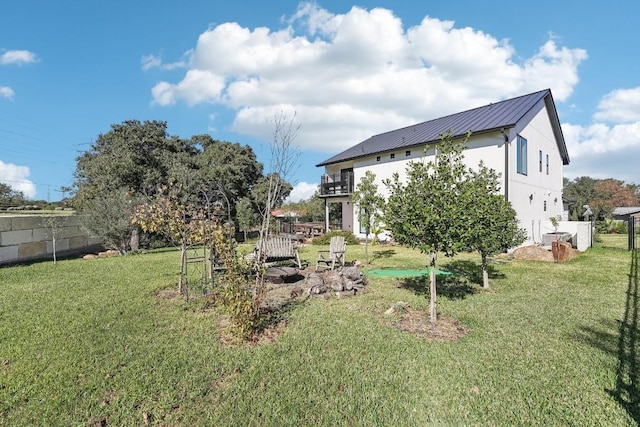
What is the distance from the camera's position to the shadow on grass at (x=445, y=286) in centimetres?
691

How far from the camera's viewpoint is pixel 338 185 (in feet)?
74.4

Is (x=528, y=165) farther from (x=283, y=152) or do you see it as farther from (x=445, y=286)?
(x=283, y=152)

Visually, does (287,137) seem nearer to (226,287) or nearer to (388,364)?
(226,287)

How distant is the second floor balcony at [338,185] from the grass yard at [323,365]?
15.8 m

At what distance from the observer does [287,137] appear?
5508 millimetres

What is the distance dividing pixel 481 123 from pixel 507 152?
7.93 feet

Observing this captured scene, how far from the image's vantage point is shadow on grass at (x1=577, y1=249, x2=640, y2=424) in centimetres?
303

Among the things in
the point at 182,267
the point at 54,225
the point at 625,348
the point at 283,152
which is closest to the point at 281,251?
the point at 182,267

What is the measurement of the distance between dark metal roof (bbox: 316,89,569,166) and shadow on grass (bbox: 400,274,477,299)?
244 inches

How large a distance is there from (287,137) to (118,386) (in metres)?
4.22

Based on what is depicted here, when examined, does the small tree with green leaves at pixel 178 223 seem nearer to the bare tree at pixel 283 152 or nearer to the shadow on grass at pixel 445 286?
the bare tree at pixel 283 152

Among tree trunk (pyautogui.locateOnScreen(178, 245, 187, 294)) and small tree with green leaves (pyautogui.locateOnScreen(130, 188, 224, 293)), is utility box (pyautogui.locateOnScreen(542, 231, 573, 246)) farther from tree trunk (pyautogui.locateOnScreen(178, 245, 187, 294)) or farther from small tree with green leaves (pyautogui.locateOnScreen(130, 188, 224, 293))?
tree trunk (pyautogui.locateOnScreen(178, 245, 187, 294))

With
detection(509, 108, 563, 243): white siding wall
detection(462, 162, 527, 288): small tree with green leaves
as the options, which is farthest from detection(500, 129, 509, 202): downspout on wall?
detection(462, 162, 527, 288): small tree with green leaves

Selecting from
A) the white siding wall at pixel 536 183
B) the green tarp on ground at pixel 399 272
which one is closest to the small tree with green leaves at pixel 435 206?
the green tarp on ground at pixel 399 272
